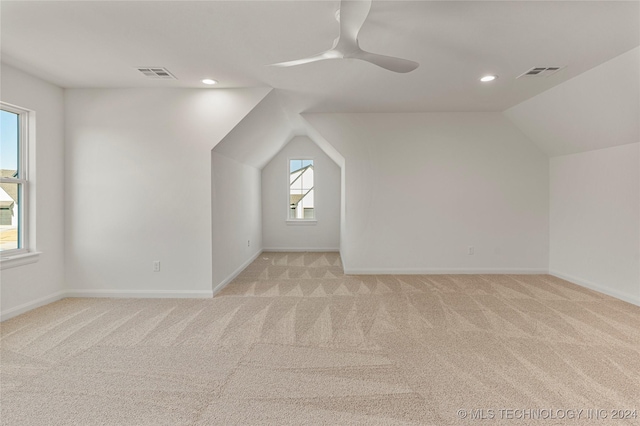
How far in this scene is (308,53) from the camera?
276cm

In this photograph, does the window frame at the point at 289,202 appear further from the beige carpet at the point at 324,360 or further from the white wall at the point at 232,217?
the beige carpet at the point at 324,360

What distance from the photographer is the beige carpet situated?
70.7 inches

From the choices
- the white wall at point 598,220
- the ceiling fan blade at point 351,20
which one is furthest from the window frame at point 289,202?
the ceiling fan blade at point 351,20

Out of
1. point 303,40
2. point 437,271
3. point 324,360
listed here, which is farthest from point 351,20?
point 437,271

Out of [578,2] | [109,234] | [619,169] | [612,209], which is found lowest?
[109,234]

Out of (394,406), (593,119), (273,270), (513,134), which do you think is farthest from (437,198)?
(394,406)

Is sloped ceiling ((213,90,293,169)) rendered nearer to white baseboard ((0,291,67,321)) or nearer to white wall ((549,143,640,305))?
white baseboard ((0,291,67,321))

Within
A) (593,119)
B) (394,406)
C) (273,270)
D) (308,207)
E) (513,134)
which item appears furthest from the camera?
(308,207)

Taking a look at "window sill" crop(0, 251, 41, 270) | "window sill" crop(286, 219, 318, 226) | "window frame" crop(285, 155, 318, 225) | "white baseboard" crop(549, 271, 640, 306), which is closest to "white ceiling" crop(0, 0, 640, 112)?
"window sill" crop(0, 251, 41, 270)

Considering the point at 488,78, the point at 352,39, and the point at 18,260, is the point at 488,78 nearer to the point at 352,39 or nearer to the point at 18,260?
the point at 352,39

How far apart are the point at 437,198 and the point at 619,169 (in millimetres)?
2194

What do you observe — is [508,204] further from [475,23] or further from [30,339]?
[30,339]

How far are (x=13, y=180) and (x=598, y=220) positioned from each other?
7.11 metres

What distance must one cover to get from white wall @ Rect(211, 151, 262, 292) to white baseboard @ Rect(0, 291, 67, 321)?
1.89 m
